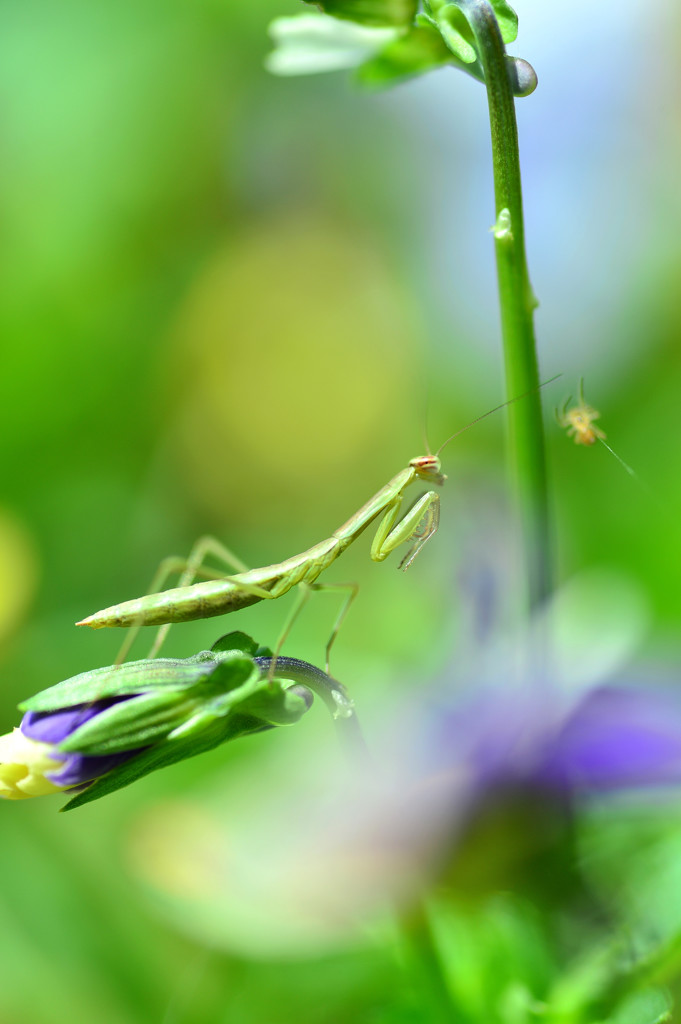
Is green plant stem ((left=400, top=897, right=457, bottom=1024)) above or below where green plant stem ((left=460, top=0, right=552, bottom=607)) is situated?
below

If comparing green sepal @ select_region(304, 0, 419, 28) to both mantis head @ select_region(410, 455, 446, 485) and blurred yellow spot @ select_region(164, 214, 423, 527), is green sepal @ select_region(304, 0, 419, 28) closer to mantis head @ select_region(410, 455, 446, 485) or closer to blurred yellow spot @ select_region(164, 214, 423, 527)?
mantis head @ select_region(410, 455, 446, 485)

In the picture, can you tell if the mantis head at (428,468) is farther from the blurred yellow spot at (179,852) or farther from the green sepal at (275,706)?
the blurred yellow spot at (179,852)

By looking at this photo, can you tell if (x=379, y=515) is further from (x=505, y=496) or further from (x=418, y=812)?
(x=505, y=496)

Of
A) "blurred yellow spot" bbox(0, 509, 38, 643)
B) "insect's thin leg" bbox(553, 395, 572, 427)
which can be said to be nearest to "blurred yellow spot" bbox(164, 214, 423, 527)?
"blurred yellow spot" bbox(0, 509, 38, 643)

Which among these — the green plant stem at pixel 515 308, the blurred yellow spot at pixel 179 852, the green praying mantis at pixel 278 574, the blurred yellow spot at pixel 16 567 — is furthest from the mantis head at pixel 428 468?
the blurred yellow spot at pixel 16 567

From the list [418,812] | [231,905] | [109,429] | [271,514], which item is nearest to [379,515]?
[418,812]

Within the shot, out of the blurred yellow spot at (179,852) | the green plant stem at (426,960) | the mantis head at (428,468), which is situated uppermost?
the mantis head at (428,468)
